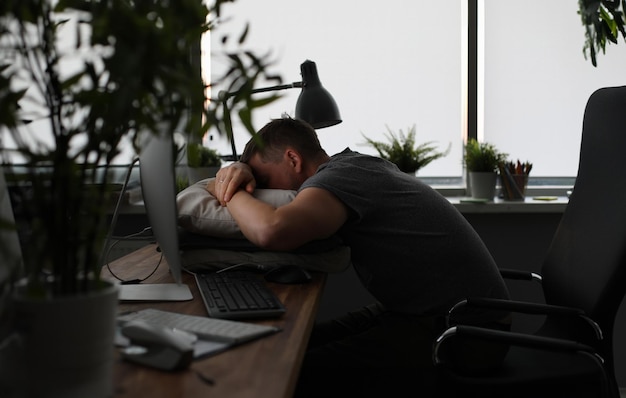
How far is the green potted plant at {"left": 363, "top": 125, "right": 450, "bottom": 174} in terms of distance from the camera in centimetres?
295

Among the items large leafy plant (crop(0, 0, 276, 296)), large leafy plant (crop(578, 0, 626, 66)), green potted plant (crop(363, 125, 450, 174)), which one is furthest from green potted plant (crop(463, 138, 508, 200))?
large leafy plant (crop(0, 0, 276, 296))

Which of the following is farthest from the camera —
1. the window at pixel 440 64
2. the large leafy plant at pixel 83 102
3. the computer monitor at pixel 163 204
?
the window at pixel 440 64

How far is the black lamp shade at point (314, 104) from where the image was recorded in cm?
234

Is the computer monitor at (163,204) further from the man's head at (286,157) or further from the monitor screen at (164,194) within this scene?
the man's head at (286,157)

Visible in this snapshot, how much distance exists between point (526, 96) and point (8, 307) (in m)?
2.86

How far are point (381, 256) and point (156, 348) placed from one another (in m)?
0.88

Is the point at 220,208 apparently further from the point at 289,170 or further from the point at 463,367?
the point at 463,367

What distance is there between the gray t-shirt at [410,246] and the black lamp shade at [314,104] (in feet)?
2.00

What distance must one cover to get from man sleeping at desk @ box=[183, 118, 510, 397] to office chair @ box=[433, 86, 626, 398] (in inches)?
2.9

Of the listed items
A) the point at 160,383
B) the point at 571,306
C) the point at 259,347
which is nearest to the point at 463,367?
the point at 571,306

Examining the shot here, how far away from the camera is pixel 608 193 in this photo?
5.40 feet

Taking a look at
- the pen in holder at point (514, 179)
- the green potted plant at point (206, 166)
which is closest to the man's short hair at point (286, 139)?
the green potted plant at point (206, 166)

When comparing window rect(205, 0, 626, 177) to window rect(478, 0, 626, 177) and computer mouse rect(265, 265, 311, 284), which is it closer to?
window rect(478, 0, 626, 177)

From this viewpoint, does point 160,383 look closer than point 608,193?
Yes
